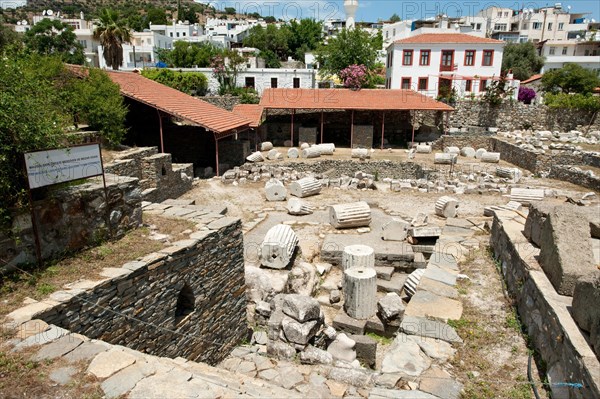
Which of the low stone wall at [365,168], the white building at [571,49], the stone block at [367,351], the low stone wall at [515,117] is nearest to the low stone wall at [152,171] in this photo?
the low stone wall at [365,168]

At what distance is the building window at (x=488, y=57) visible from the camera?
35.2 metres

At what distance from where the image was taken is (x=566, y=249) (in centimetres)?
537

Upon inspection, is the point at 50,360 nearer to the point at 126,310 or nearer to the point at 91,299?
the point at 91,299

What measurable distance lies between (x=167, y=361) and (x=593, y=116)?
109 feet

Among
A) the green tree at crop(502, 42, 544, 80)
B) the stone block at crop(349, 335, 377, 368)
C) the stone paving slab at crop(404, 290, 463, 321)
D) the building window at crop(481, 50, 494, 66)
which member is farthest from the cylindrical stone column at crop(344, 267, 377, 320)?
the green tree at crop(502, 42, 544, 80)

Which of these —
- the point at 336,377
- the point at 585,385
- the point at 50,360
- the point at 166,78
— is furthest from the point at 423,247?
the point at 166,78

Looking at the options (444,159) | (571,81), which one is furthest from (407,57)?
(571,81)

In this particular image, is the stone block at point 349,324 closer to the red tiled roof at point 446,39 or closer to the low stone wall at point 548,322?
the low stone wall at point 548,322

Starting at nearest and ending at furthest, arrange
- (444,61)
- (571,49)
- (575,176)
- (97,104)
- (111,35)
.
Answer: (97,104) < (575,176) < (111,35) < (444,61) < (571,49)

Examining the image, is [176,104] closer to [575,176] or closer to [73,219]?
[73,219]

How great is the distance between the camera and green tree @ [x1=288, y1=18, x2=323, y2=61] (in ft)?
225

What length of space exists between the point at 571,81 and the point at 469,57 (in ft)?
47.5

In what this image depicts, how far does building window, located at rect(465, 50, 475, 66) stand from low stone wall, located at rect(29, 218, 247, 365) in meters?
34.1

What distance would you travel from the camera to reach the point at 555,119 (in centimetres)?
3009
